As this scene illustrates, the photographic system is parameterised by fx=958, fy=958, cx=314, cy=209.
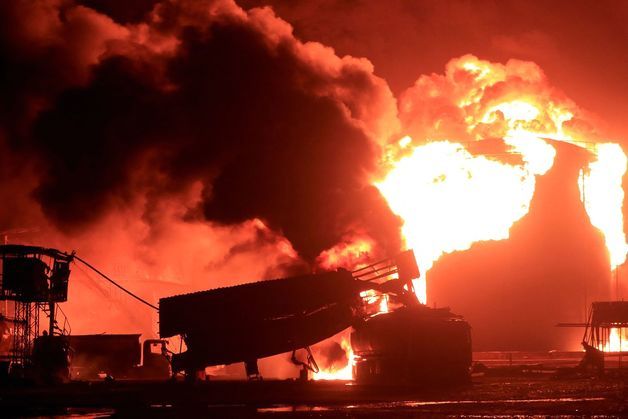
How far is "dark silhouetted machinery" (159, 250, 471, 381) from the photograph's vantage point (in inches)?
1938

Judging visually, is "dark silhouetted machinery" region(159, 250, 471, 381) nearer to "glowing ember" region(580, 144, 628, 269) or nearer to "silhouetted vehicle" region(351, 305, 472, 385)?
"silhouetted vehicle" region(351, 305, 472, 385)

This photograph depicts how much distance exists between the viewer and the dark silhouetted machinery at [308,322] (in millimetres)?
49219

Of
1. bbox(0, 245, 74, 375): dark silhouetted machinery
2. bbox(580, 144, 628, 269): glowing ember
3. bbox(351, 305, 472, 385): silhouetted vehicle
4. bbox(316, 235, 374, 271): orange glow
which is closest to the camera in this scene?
bbox(351, 305, 472, 385): silhouetted vehicle

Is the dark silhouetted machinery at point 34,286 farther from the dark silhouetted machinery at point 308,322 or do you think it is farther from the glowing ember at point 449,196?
the glowing ember at point 449,196

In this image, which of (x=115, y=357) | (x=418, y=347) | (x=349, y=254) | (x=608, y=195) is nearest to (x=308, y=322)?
(x=418, y=347)

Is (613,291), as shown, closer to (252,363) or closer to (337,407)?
(252,363)

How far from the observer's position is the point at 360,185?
6175cm

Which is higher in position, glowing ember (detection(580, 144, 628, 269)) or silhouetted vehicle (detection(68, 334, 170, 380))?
glowing ember (detection(580, 144, 628, 269))

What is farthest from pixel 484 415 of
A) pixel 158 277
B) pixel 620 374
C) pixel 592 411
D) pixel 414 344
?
pixel 158 277

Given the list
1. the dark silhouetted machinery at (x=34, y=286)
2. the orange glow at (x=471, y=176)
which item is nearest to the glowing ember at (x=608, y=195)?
the orange glow at (x=471, y=176)

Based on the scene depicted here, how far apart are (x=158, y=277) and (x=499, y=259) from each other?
35897 millimetres

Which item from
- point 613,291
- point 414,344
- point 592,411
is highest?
point 613,291

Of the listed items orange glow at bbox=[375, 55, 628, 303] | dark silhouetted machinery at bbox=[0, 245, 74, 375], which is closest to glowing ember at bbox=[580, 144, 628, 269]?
orange glow at bbox=[375, 55, 628, 303]

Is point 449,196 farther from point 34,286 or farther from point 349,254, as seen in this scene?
point 34,286
